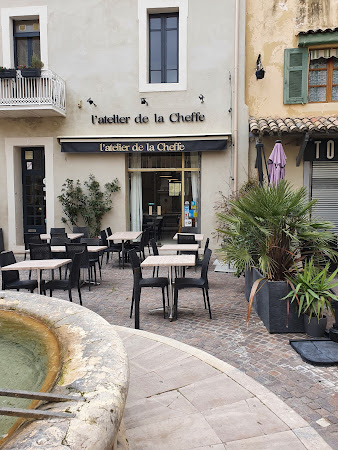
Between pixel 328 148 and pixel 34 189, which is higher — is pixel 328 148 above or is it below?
above

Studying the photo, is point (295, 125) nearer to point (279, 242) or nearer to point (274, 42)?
point (274, 42)

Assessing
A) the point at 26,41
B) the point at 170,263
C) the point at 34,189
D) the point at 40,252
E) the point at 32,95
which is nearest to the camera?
the point at 170,263

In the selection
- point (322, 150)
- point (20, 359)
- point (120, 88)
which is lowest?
point (20, 359)

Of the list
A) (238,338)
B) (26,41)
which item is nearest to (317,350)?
(238,338)

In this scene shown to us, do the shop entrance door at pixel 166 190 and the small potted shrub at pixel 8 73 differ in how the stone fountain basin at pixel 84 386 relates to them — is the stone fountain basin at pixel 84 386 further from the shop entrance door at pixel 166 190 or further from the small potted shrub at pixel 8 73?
the small potted shrub at pixel 8 73

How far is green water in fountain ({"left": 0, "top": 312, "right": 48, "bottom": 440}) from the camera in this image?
2107mm

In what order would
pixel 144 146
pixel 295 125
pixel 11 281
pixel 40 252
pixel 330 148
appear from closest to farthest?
pixel 11 281
pixel 40 252
pixel 295 125
pixel 330 148
pixel 144 146

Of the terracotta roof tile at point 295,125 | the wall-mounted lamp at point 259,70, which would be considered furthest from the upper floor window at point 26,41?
the terracotta roof tile at point 295,125

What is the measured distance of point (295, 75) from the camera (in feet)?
35.6

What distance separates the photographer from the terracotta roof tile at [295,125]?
9.68 m

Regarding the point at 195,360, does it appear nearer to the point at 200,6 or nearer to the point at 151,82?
the point at 151,82

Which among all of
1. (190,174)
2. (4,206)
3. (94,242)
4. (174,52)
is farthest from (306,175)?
(4,206)

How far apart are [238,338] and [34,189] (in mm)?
9740

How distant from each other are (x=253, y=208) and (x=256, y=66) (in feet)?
23.4
